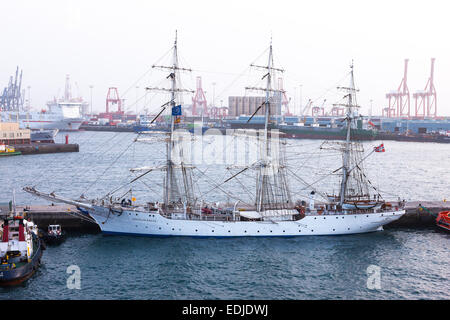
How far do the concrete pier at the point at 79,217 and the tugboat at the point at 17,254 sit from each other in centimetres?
473

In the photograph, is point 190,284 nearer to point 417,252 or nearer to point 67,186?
point 417,252

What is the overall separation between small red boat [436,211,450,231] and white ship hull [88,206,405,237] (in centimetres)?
782

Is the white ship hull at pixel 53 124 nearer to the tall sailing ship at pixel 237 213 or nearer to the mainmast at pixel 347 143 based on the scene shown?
the tall sailing ship at pixel 237 213

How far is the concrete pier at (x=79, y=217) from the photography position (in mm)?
32188

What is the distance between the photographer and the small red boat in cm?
3344

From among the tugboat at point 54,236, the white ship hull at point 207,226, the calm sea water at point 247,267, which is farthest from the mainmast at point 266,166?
the tugboat at point 54,236

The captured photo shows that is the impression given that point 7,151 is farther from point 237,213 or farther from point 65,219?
point 237,213

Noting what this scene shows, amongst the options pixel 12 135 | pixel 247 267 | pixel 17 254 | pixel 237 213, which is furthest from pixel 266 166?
pixel 12 135

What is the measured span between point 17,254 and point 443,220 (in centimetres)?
3226

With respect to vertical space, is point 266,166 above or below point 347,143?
below

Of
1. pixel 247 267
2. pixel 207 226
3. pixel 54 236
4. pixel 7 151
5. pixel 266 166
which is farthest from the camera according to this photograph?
pixel 7 151

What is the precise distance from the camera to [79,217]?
3222cm
